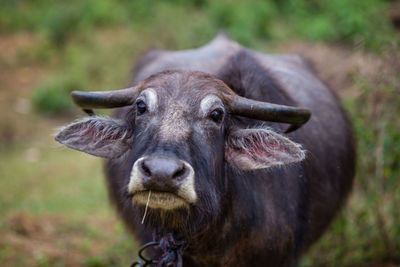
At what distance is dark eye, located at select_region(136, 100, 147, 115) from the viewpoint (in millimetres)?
3037

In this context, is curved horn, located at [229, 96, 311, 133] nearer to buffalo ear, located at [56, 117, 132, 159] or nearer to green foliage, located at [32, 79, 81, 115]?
buffalo ear, located at [56, 117, 132, 159]

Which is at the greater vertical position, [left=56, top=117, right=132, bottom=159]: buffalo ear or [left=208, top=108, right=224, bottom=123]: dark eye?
[left=208, top=108, right=224, bottom=123]: dark eye

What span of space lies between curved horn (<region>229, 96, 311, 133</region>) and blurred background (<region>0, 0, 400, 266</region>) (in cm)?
128

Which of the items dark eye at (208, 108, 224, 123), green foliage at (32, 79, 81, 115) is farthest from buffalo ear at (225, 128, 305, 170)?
green foliage at (32, 79, 81, 115)

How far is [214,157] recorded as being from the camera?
9.84ft

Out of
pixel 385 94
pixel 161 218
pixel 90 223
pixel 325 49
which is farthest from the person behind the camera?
pixel 325 49

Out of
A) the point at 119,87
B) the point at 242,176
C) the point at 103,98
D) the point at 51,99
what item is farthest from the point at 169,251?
the point at 119,87

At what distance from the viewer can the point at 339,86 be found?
8.50 meters

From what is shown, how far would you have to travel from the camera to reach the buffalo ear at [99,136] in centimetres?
320

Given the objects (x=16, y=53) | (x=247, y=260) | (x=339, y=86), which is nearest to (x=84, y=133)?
(x=247, y=260)

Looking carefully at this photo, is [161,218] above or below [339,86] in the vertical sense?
below

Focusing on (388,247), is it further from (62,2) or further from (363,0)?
(62,2)

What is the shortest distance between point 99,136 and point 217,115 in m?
0.77

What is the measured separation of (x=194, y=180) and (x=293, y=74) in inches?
95.4
